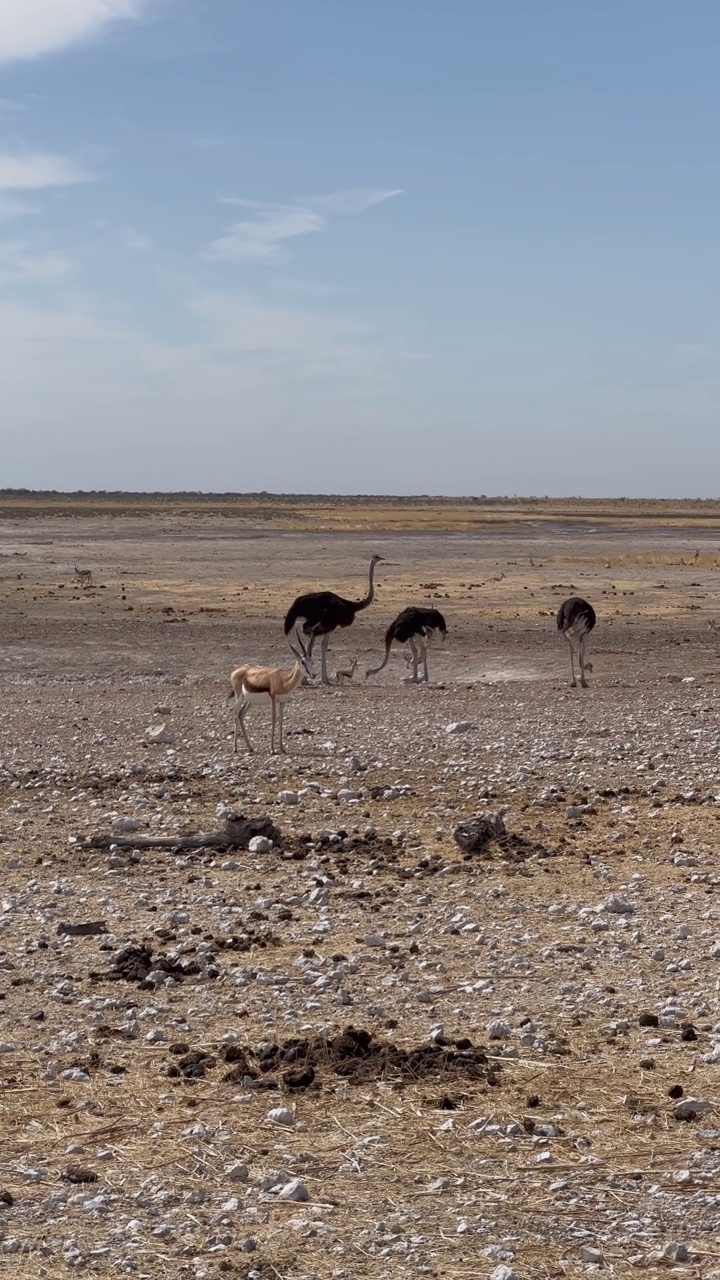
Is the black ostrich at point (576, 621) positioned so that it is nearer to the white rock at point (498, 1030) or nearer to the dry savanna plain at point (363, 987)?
the dry savanna plain at point (363, 987)

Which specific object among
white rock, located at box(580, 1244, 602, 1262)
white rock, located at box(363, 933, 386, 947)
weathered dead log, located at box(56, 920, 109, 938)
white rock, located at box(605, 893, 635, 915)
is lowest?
Result: white rock, located at box(580, 1244, 602, 1262)

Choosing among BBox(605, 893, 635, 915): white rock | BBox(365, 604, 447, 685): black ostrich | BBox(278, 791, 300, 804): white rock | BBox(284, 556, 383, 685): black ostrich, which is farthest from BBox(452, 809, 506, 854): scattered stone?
BBox(284, 556, 383, 685): black ostrich

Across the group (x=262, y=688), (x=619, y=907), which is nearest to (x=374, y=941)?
(x=619, y=907)

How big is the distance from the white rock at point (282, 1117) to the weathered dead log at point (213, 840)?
17.3 ft

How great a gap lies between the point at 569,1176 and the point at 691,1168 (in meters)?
0.49

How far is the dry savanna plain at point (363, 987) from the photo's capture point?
5840mm

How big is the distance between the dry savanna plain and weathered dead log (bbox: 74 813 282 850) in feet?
0.10

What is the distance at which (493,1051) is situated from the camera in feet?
24.8

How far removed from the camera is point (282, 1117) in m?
6.77

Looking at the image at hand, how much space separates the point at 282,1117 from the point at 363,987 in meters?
1.89

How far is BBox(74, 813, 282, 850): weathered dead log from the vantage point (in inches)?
476

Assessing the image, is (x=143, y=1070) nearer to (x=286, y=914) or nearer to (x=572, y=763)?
(x=286, y=914)

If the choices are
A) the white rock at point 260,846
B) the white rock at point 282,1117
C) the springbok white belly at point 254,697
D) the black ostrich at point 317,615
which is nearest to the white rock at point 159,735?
the springbok white belly at point 254,697

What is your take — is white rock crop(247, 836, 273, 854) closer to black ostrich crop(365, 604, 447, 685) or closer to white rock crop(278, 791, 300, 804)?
white rock crop(278, 791, 300, 804)
